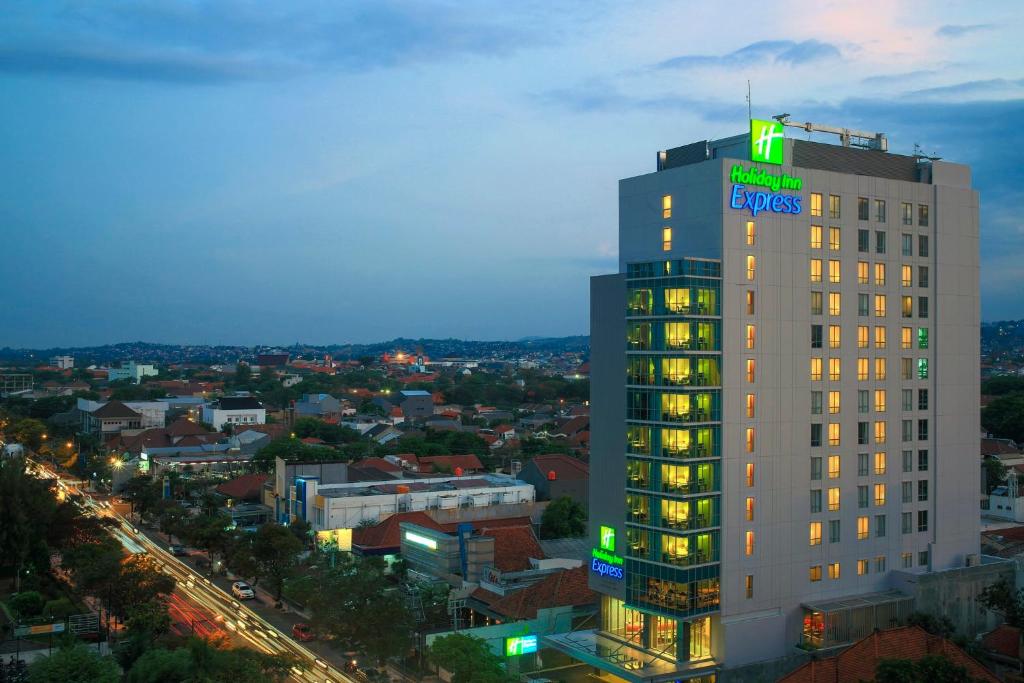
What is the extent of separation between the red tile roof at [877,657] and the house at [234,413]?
124 m

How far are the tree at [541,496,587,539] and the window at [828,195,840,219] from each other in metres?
34.3

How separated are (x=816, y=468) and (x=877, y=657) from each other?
10.3m

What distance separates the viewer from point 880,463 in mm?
49500

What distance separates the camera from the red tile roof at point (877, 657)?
38.9m

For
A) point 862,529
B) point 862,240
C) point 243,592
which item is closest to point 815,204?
point 862,240

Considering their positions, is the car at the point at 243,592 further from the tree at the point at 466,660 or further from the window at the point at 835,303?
the window at the point at 835,303

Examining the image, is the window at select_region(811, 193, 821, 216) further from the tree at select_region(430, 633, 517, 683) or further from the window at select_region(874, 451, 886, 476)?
the tree at select_region(430, 633, 517, 683)

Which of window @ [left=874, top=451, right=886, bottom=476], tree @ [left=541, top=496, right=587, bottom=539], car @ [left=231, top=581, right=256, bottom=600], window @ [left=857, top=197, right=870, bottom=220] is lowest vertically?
car @ [left=231, top=581, right=256, bottom=600]

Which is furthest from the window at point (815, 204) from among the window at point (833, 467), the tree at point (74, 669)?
the tree at point (74, 669)

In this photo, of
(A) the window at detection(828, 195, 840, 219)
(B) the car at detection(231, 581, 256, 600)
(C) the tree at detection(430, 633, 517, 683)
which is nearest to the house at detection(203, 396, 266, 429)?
(B) the car at detection(231, 581, 256, 600)

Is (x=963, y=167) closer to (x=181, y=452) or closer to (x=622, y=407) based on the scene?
(x=622, y=407)

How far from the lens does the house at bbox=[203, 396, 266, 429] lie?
151600 millimetres

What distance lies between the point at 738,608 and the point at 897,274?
1974cm

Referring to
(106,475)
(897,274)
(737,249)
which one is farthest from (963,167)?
(106,475)
